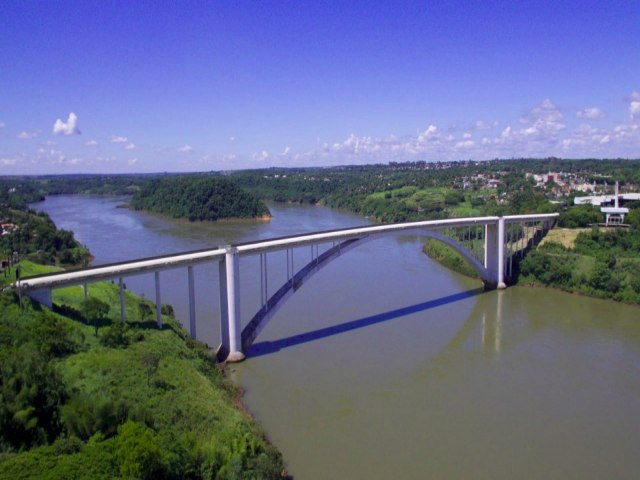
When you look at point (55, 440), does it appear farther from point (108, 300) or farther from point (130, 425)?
point (108, 300)

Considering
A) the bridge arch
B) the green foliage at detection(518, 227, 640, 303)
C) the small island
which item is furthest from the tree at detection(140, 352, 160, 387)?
the small island

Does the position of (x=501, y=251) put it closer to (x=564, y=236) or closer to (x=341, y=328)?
(x=564, y=236)

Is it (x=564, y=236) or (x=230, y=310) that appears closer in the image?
(x=230, y=310)

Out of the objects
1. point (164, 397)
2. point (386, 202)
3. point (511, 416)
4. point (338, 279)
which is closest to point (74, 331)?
point (164, 397)

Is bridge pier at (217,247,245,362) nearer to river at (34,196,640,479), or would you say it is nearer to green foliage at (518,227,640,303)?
river at (34,196,640,479)

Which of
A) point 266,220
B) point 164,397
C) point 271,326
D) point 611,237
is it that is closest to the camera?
point 164,397

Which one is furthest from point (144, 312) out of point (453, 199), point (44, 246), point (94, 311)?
point (453, 199)

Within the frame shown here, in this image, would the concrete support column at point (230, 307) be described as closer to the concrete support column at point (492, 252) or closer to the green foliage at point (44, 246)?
the concrete support column at point (492, 252)
